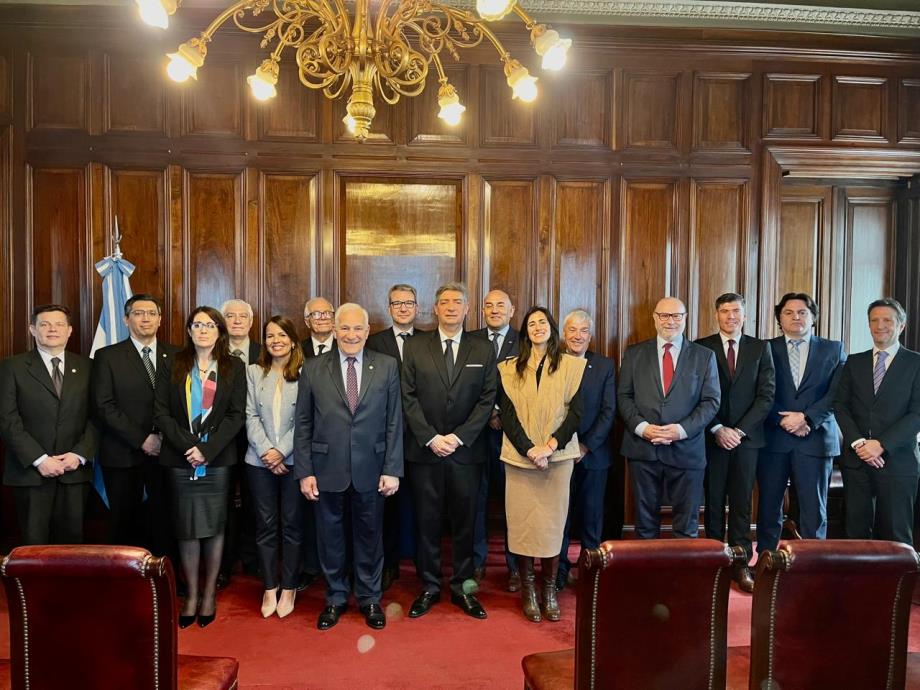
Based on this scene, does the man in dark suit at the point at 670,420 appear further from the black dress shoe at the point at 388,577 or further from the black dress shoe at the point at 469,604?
the black dress shoe at the point at 388,577

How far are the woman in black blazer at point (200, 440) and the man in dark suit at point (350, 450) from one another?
41 cm

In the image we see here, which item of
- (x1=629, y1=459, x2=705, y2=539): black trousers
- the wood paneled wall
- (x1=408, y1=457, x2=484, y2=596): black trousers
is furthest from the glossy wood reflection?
(x1=629, y1=459, x2=705, y2=539): black trousers

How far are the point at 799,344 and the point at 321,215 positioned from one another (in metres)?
3.40

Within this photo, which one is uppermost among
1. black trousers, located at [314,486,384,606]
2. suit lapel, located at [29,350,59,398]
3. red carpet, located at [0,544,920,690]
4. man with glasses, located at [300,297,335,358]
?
man with glasses, located at [300,297,335,358]

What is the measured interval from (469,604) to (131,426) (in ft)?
6.98

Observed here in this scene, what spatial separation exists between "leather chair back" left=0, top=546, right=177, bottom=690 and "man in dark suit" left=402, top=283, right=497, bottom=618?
6.49 ft

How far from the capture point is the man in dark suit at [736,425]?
400 cm

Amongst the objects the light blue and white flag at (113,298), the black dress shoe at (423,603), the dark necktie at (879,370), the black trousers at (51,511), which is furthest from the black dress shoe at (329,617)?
the dark necktie at (879,370)

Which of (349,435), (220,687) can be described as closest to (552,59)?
(349,435)

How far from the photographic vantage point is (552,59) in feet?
8.94

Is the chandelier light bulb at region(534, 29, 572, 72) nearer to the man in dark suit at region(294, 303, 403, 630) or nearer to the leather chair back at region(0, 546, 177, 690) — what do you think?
the man in dark suit at region(294, 303, 403, 630)

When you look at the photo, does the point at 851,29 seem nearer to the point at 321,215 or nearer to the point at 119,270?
the point at 321,215

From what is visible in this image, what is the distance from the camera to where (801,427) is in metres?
3.97

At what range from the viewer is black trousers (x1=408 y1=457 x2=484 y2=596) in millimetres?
3629
